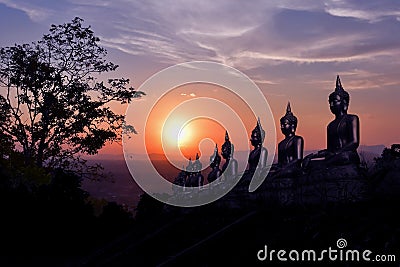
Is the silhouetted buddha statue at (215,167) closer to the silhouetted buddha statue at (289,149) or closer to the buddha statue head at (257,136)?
the buddha statue head at (257,136)

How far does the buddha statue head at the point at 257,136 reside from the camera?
1332cm

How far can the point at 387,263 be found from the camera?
6047mm

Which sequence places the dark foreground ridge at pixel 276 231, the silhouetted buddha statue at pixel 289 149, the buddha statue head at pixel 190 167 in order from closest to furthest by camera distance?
the dark foreground ridge at pixel 276 231 < the silhouetted buddha statue at pixel 289 149 < the buddha statue head at pixel 190 167

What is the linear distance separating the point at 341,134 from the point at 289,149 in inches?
73.8

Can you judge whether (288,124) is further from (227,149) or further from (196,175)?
(196,175)

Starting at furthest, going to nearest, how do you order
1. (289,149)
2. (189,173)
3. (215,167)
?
(189,173), (215,167), (289,149)

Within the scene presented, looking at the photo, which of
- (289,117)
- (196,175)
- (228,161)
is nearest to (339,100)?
(289,117)

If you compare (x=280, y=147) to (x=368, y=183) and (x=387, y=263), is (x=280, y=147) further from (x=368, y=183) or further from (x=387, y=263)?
(x=387, y=263)

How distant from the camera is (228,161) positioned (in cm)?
1470

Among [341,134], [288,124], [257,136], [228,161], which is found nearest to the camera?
[341,134]

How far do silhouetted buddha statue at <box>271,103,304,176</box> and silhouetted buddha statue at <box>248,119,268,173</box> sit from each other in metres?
0.99

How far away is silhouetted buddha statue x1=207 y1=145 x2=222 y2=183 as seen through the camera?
15.0 m

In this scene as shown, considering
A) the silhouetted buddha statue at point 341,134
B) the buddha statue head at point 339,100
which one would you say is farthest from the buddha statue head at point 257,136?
the buddha statue head at point 339,100

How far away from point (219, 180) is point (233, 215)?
268cm
